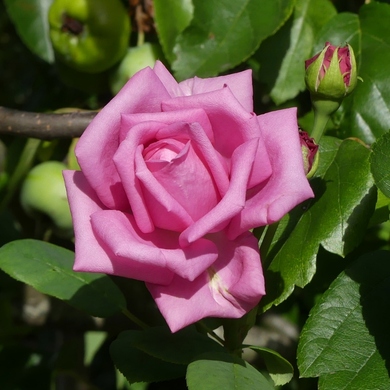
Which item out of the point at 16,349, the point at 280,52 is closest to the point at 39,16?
the point at 280,52

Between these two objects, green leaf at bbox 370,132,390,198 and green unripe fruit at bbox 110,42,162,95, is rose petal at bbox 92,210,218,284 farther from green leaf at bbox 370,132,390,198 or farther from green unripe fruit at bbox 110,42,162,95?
green unripe fruit at bbox 110,42,162,95

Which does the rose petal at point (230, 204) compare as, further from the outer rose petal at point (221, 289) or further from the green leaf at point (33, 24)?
the green leaf at point (33, 24)

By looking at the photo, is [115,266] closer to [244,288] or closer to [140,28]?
[244,288]

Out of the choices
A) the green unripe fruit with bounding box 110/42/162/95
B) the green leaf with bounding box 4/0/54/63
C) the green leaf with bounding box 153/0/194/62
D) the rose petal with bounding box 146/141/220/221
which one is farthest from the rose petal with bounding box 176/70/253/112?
the green leaf with bounding box 4/0/54/63

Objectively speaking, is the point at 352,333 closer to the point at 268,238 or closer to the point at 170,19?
the point at 268,238

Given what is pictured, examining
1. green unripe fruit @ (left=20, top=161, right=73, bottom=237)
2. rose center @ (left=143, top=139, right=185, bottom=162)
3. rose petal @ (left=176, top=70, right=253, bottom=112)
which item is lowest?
green unripe fruit @ (left=20, top=161, right=73, bottom=237)
